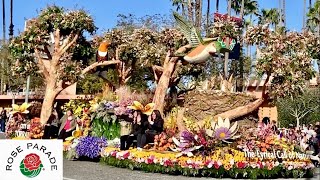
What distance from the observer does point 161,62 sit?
22031 millimetres

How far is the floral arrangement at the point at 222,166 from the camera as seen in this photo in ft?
42.6

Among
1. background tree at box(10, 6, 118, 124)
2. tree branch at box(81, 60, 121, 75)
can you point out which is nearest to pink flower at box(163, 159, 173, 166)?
background tree at box(10, 6, 118, 124)

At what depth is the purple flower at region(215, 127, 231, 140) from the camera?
44.9ft

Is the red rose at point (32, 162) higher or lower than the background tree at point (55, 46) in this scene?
lower

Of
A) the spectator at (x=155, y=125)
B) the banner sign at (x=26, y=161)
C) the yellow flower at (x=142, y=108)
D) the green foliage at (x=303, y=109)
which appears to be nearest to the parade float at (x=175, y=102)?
the spectator at (x=155, y=125)

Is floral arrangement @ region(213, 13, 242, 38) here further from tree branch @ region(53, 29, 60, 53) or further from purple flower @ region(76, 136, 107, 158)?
tree branch @ region(53, 29, 60, 53)

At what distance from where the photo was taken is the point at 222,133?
13711mm

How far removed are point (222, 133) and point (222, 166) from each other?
1003 millimetres

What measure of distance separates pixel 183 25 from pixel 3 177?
47.0 feet

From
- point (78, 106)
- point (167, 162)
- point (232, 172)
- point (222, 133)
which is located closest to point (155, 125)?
point (167, 162)

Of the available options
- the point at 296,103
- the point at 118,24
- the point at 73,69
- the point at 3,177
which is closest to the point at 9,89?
the point at 118,24

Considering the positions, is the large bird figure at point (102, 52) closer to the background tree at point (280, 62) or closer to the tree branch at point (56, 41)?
the tree branch at point (56, 41)

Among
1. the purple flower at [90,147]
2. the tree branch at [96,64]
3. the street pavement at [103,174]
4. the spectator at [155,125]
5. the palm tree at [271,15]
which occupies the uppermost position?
the palm tree at [271,15]

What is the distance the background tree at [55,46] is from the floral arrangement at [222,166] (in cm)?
953
